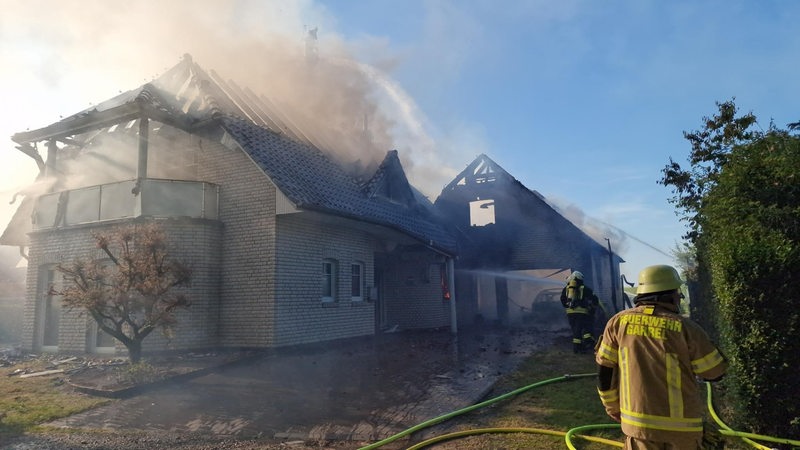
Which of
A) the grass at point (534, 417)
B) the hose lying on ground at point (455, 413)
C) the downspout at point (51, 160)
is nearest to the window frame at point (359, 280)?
the grass at point (534, 417)

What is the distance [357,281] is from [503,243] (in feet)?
26.0

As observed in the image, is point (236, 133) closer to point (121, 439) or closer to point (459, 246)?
point (121, 439)

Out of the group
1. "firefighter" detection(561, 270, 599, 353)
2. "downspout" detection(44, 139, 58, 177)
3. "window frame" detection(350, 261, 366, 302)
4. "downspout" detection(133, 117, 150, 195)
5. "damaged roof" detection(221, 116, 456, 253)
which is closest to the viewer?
"firefighter" detection(561, 270, 599, 353)

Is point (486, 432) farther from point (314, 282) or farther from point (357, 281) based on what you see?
point (357, 281)

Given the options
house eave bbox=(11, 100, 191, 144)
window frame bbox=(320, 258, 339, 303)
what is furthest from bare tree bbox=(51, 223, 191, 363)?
window frame bbox=(320, 258, 339, 303)

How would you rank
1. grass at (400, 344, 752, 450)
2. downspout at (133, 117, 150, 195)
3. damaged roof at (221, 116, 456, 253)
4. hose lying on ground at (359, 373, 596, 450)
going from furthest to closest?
1. damaged roof at (221, 116, 456, 253)
2. downspout at (133, 117, 150, 195)
3. hose lying on ground at (359, 373, 596, 450)
4. grass at (400, 344, 752, 450)

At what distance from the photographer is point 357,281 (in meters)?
14.7

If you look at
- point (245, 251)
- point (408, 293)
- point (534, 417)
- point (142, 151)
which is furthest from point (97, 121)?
point (534, 417)

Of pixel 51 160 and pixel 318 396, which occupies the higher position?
pixel 51 160

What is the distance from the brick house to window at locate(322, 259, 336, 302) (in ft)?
0.09

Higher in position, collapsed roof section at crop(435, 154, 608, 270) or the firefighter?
collapsed roof section at crop(435, 154, 608, 270)

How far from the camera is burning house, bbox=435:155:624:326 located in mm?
19312

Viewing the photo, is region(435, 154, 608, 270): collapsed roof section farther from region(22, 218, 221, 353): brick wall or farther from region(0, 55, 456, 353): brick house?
region(22, 218, 221, 353): brick wall

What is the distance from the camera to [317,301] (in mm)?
12555
